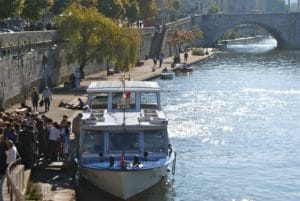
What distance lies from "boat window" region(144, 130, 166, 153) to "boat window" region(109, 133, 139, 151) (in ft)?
1.14

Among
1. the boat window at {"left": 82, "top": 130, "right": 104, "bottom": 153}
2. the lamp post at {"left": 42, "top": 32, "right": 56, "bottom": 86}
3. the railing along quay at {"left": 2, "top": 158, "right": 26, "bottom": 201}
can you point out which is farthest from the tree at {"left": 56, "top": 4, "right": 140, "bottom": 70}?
the railing along quay at {"left": 2, "top": 158, "right": 26, "bottom": 201}

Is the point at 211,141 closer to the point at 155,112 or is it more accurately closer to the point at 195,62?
the point at 155,112

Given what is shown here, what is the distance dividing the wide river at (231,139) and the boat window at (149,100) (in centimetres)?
299

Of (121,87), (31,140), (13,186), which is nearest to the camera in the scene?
(13,186)

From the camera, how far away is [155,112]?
28.6 m

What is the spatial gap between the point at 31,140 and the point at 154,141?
4.89m

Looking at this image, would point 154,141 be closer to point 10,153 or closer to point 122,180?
point 122,180

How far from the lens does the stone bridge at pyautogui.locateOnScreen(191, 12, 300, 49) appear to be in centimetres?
14588

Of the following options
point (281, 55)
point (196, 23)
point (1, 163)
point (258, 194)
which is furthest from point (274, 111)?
point (196, 23)

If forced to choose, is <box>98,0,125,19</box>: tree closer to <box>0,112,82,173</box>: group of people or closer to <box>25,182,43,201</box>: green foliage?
<box>0,112,82,173</box>: group of people

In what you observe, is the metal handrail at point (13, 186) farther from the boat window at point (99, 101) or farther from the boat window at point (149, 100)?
the boat window at point (149, 100)

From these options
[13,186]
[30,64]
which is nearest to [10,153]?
[13,186]

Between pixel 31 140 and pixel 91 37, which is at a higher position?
→ pixel 91 37

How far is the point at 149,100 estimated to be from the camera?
107 ft
